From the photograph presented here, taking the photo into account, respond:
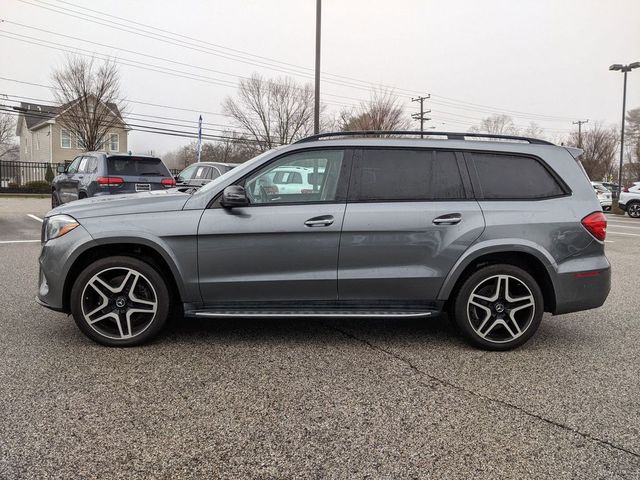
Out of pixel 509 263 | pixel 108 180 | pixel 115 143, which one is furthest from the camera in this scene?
pixel 115 143

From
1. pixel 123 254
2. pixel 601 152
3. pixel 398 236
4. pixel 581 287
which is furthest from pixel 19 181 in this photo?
pixel 601 152

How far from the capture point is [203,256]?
4.00 meters

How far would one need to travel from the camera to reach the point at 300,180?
4145 mm

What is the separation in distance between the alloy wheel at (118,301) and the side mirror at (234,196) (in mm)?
881

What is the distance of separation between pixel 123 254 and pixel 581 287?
3663 millimetres

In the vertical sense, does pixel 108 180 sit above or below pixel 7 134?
below

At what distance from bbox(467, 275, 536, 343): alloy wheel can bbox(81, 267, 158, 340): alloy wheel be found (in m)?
2.55

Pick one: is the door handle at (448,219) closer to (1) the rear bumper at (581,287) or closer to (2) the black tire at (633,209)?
(1) the rear bumper at (581,287)

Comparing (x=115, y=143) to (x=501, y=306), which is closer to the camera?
(x=501, y=306)

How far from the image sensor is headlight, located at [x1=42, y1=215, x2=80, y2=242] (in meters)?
4.01

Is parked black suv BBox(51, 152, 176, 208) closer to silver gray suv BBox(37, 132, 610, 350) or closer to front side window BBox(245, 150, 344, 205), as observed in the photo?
silver gray suv BBox(37, 132, 610, 350)

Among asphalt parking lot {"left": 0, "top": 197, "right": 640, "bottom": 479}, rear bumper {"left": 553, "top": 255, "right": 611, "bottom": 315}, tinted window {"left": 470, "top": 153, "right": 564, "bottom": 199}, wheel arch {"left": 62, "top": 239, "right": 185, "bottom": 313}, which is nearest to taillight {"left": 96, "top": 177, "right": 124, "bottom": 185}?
asphalt parking lot {"left": 0, "top": 197, "right": 640, "bottom": 479}

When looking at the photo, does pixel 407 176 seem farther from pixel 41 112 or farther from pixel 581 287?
pixel 41 112

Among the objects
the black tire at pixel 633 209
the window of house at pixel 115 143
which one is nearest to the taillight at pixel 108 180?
the black tire at pixel 633 209
